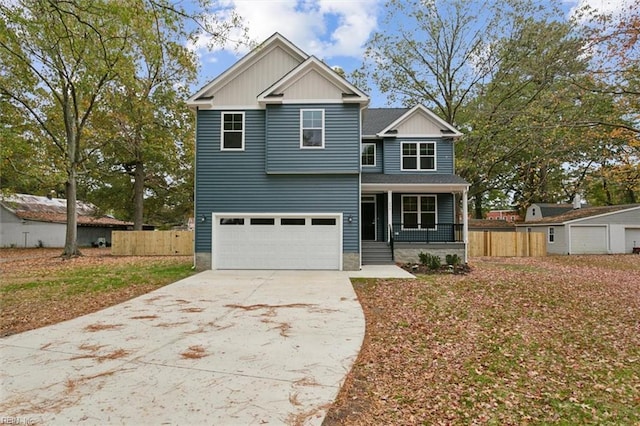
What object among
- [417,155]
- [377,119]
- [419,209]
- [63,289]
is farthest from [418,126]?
[63,289]

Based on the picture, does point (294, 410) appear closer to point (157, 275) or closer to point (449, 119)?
point (157, 275)

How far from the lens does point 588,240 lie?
77.7ft

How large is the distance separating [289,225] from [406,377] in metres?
8.94

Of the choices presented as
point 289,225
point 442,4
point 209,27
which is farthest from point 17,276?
point 442,4

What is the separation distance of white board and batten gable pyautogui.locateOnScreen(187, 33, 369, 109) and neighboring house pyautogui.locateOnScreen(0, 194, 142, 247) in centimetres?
2045

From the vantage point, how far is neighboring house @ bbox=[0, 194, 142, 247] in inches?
1046

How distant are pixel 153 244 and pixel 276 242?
11283 mm

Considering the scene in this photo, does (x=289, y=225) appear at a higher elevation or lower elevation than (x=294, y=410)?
higher

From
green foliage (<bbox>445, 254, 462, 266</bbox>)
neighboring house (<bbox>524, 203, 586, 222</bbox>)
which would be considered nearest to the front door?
green foliage (<bbox>445, 254, 462, 266</bbox>)

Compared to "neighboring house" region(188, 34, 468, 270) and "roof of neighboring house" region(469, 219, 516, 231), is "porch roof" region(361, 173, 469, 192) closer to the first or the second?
"neighboring house" region(188, 34, 468, 270)

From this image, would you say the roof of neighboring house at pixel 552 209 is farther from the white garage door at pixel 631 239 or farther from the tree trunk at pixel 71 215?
the tree trunk at pixel 71 215

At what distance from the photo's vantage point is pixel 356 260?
1258cm

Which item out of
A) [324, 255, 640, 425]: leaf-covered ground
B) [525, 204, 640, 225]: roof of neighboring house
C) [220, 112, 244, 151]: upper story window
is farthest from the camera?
[525, 204, 640, 225]: roof of neighboring house

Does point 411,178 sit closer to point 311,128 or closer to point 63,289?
point 311,128
